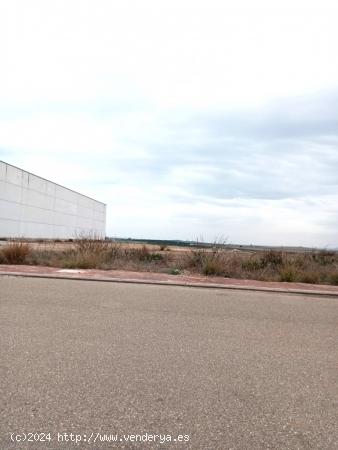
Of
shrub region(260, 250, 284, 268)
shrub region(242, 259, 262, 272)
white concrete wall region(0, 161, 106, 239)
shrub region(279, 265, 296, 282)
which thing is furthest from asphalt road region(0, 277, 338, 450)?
white concrete wall region(0, 161, 106, 239)

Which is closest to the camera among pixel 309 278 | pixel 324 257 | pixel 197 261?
pixel 309 278

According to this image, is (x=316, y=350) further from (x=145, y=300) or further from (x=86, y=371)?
(x=145, y=300)

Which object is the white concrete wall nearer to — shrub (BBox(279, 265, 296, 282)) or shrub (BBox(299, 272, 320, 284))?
shrub (BBox(279, 265, 296, 282))

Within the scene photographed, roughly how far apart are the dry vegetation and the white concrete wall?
14.8 meters

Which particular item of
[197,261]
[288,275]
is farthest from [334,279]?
[197,261]

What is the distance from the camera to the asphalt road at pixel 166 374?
3.59 metres

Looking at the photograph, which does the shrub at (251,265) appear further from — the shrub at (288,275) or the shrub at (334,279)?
the shrub at (334,279)

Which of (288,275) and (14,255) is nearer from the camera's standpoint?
(288,275)

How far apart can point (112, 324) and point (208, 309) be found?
7.09 ft

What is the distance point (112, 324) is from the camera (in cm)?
683

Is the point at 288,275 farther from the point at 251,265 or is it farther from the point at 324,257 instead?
the point at 324,257

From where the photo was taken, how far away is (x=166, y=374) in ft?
15.8

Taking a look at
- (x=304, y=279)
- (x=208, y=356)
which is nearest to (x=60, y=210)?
(x=304, y=279)

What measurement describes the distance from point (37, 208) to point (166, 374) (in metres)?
46.2
